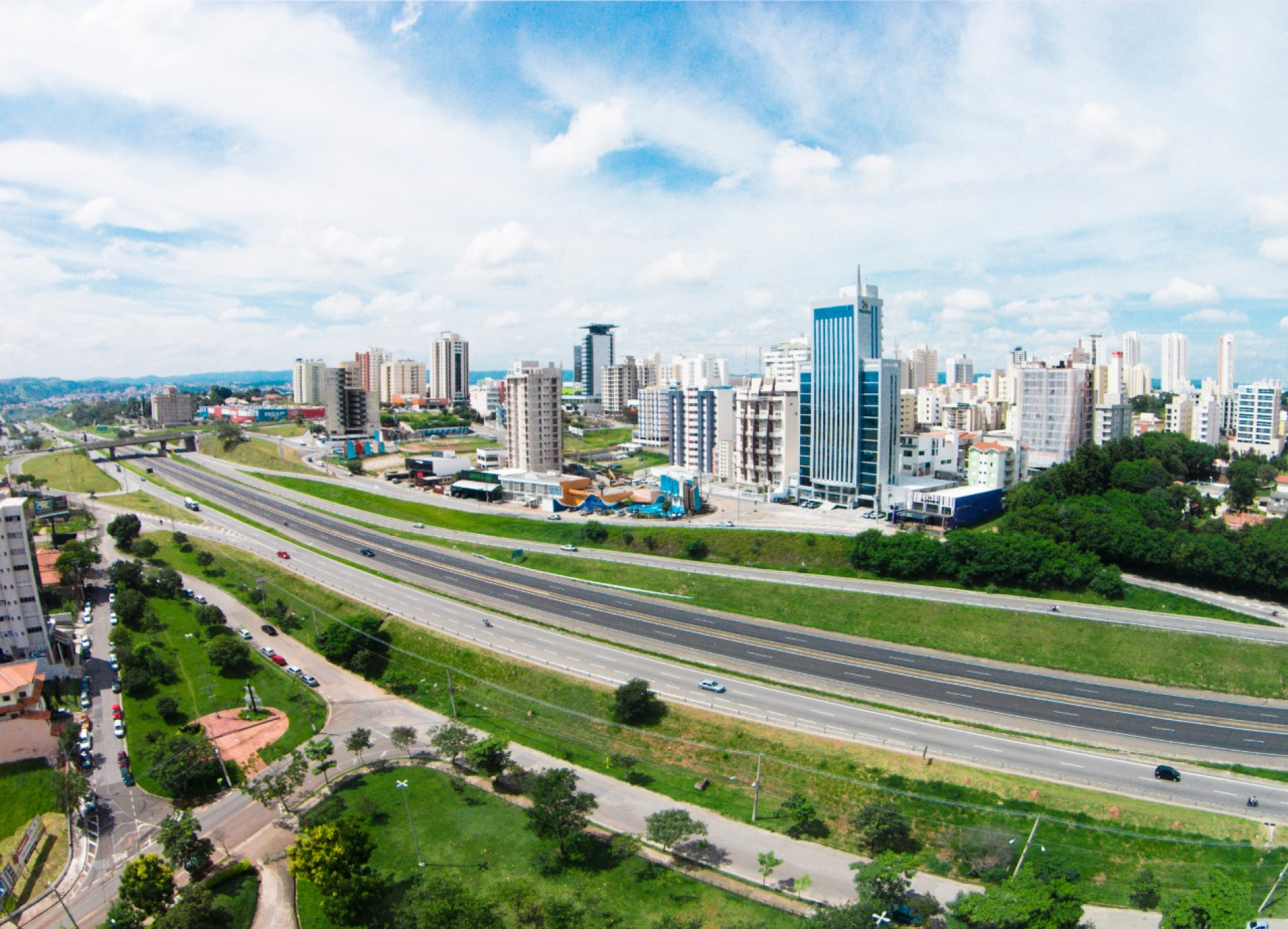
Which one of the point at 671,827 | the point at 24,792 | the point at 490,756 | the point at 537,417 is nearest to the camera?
the point at 671,827

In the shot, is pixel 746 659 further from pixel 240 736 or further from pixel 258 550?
pixel 258 550

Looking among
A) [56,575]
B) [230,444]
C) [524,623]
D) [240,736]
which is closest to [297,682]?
[240,736]

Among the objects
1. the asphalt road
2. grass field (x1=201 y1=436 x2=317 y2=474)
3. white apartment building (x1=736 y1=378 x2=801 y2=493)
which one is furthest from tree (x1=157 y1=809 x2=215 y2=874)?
grass field (x1=201 y1=436 x2=317 y2=474)

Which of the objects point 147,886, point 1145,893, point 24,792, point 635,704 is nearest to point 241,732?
point 24,792

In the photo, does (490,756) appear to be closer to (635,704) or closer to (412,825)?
(412,825)

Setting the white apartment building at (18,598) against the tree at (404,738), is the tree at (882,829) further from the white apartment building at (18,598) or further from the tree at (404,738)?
the white apartment building at (18,598)

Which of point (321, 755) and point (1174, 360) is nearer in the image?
point (321, 755)

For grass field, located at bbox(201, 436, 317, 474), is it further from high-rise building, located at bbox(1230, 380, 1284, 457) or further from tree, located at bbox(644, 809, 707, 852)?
high-rise building, located at bbox(1230, 380, 1284, 457)
